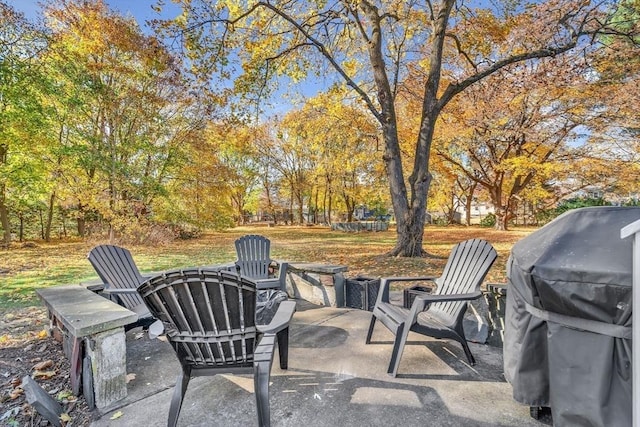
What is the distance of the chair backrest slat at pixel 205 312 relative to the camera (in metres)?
1.66

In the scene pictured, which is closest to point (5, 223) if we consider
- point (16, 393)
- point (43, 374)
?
point (43, 374)

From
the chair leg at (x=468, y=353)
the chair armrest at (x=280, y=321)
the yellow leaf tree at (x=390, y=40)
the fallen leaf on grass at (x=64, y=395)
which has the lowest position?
the fallen leaf on grass at (x=64, y=395)

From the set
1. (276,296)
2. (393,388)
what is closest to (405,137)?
(276,296)

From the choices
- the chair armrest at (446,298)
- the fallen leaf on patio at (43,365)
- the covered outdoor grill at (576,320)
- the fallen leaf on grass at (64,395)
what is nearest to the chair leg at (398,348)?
the chair armrest at (446,298)

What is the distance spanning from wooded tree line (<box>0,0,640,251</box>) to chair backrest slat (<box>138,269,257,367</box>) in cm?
615

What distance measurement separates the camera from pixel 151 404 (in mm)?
Answer: 1970

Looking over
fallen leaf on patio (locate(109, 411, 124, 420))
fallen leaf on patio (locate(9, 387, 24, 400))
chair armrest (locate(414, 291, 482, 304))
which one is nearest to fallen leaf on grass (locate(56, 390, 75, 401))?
fallen leaf on patio (locate(9, 387, 24, 400))

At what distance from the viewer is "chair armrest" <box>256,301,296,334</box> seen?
1.78 meters

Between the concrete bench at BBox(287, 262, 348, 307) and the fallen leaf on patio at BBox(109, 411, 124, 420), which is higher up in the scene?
the concrete bench at BBox(287, 262, 348, 307)

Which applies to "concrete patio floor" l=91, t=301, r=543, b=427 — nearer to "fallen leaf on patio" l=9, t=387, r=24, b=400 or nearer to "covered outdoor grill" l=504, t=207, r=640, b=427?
"covered outdoor grill" l=504, t=207, r=640, b=427

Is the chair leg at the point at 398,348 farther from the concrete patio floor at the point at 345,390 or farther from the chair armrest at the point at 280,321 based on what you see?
the chair armrest at the point at 280,321

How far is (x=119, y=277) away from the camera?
3.01 m

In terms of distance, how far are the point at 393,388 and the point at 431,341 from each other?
89 centimetres

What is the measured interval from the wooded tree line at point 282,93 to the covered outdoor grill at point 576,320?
228 inches
